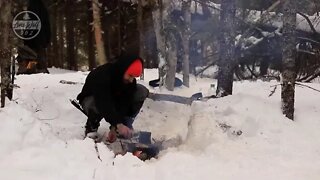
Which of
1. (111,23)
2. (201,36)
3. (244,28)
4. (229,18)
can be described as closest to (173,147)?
(229,18)

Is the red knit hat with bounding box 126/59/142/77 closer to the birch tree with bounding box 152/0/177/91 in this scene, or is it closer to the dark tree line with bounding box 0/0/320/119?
the dark tree line with bounding box 0/0/320/119

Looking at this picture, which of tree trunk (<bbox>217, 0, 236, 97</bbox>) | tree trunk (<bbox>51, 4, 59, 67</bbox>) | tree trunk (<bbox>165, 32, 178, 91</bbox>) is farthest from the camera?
tree trunk (<bbox>51, 4, 59, 67</bbox>)

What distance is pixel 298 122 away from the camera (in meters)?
5.34

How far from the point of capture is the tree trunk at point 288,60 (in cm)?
541

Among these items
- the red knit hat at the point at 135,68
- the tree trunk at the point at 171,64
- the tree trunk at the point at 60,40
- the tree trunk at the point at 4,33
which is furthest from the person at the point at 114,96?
the tree trunk at the point at 60,40

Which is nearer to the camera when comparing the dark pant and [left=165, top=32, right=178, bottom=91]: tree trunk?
the dark pant

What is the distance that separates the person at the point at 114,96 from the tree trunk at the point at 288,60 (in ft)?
5.35

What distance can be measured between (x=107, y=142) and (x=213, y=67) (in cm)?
902

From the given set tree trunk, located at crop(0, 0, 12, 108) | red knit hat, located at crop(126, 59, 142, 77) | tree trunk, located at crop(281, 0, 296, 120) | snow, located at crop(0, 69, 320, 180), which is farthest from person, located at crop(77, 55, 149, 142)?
tree trunk, located at crop(281, 0, 296, 120)

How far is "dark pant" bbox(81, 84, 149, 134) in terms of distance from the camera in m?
5.64

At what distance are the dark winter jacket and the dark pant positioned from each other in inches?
3.2

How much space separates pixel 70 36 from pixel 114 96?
40.6 ft

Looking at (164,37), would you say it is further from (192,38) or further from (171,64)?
(192,38)

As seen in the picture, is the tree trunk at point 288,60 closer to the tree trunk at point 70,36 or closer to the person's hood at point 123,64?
the person's hood at point 123,64
